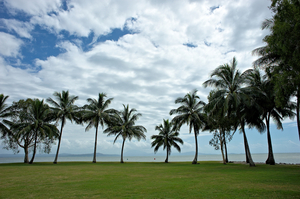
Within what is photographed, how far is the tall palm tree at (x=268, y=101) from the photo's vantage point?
70.0 feet

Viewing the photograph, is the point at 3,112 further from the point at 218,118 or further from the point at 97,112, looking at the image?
the point at 218,118

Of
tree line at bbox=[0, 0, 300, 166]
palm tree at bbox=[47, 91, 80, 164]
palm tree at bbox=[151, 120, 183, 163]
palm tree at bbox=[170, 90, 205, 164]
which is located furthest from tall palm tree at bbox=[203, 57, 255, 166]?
palm tree at bbox=[47, 91, 80, 164]

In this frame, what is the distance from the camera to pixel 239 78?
845 inches

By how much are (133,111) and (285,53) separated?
96.3ft

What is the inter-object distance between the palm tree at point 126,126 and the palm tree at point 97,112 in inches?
64.9

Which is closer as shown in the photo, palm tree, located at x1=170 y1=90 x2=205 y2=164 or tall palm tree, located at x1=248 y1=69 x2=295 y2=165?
tall palm tree, located at x1=248 y1=69 x2=295 y2=165

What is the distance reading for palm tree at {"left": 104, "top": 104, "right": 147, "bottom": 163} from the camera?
117 ft

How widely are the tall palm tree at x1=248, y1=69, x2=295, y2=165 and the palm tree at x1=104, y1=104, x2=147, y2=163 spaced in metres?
20.7

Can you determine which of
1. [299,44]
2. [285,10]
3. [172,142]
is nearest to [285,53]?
[299,44]

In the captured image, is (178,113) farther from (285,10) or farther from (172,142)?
(285,10)

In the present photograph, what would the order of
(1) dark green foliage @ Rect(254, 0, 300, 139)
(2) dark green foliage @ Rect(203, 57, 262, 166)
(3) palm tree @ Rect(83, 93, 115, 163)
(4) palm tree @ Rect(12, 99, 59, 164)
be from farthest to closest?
(3) palm tree @ Rect(83, 93, 115, 163) < (4) palm tree @ Rect(12, 99, 59, 164) < (2) dark green foliage @ Rect(203, 57, 262, 166) < (1) dark green foliage @ Rect(254, 0, 300, 139)

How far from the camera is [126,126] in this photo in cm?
3669

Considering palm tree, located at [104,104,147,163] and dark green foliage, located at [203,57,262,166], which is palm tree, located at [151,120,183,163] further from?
dark green foliage, located at [203,57,262,166]

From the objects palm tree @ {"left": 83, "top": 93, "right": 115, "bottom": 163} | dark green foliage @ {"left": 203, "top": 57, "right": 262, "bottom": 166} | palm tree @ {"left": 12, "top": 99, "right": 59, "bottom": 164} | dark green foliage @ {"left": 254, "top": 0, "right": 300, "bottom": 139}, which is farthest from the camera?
palm tree @ {"left": 83, "top": 93, "right": 115, "bottom": 163}
